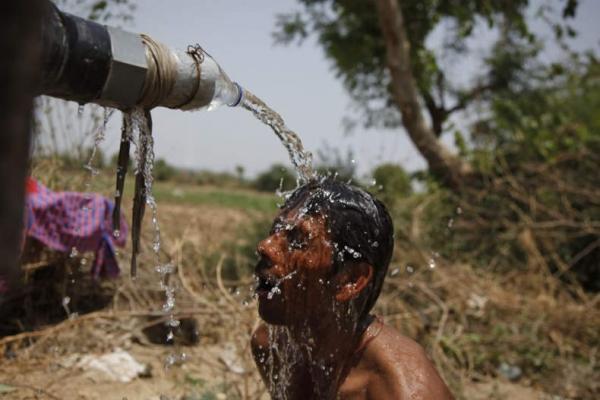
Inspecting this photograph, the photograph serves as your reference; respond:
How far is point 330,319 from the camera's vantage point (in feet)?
6.79

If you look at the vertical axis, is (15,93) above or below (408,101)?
below

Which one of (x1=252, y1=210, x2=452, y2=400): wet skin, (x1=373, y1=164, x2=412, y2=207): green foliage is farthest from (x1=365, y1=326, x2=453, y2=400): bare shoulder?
(x1=373, y1=164, x2=412, y2=207): green foliage

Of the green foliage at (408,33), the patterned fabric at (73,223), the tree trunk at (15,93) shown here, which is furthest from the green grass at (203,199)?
the tree trunk at (15,93)

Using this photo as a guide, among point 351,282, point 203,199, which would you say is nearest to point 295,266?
point 351,282

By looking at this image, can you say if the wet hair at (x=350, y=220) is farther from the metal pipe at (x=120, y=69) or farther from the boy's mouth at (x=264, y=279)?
the metal pipe at (x=120, y=69)

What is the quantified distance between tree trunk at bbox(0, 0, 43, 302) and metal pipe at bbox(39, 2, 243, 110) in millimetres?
612

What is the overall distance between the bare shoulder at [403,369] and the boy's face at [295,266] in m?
0.25

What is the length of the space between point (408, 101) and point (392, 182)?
1.21 metres

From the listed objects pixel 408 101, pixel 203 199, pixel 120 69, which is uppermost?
pixel 408 101

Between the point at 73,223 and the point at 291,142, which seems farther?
the point at 73,223

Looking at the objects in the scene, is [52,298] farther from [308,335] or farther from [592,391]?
[592,391]

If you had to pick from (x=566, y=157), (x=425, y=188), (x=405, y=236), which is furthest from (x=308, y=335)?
(x=425, y=188)

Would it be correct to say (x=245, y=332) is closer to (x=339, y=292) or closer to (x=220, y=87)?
(x=339, y=292)

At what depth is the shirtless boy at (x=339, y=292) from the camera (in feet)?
6.48
